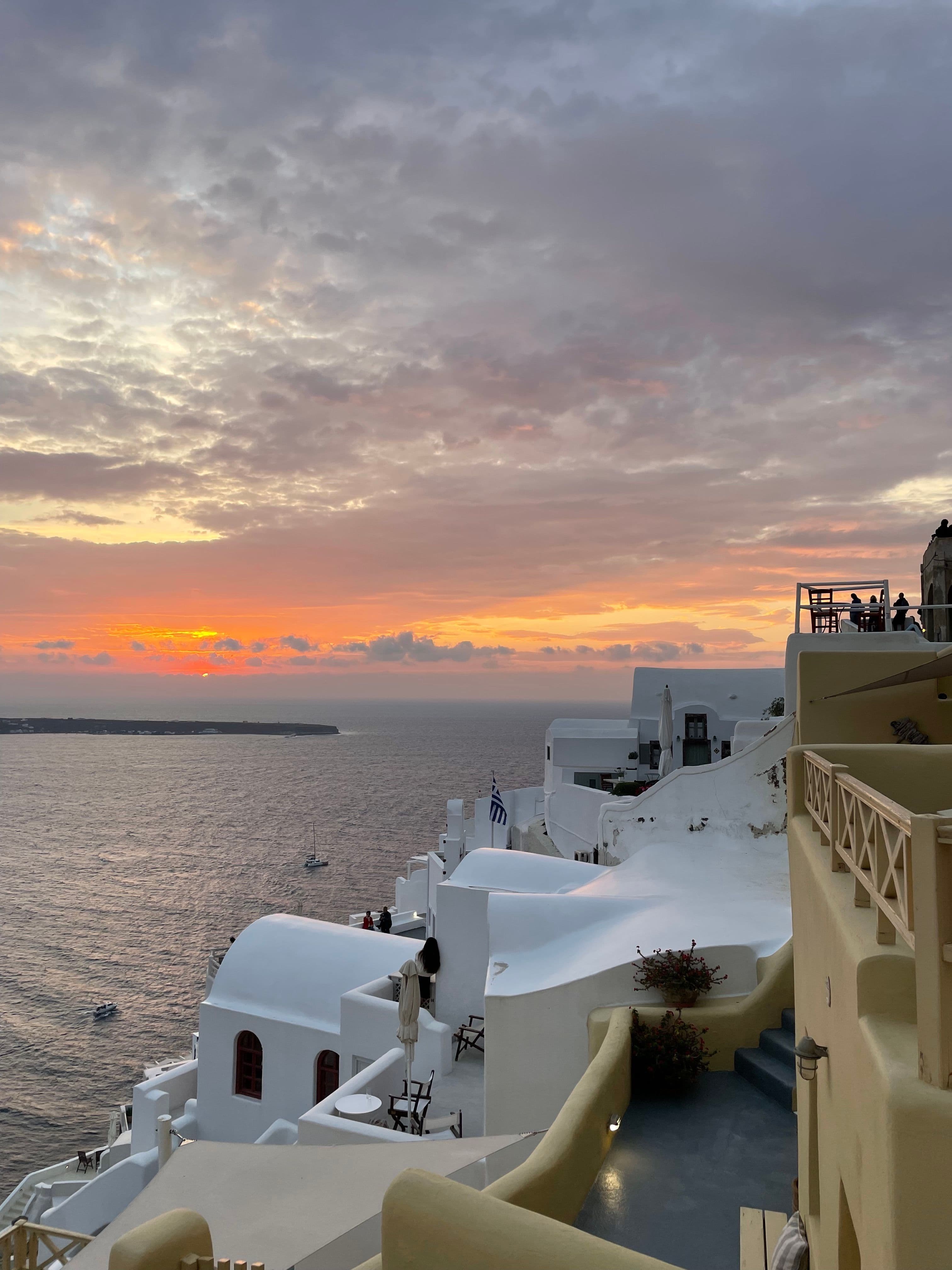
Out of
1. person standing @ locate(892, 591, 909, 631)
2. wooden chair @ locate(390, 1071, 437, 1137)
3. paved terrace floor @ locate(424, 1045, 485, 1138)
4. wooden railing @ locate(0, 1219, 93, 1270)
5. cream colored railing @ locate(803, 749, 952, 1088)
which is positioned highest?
person standing @ locate(892, 591, 909, 631)

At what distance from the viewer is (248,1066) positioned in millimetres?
20531

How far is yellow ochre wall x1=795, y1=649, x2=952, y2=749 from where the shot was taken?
1315cm

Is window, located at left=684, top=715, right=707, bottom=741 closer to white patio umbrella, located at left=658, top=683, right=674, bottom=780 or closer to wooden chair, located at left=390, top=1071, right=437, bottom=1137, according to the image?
white patio umbrella, located at left=658, top=683, right=674, bottom=780

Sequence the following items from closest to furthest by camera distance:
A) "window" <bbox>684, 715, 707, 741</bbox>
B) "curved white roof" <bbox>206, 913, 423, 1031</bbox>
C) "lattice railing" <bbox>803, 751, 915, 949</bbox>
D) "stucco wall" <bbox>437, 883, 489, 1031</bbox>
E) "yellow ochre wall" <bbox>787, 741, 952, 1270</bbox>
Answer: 1. "yellow ochre wall" <bbox>787, 741, 952, 1270</bbox>
2. "lattice railing" <bbox>803, 751, 915, 949</bbox>
3. "stucco wall" <bbox>437, 883, 489, 1031</bbox>
4. "curved white roof" <bbox>206, 913, 423, 1031</bbox>
5. "window" <bbox>684, 715, 707, 741</bbox>

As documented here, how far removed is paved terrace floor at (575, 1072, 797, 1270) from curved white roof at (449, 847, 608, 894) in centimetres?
781

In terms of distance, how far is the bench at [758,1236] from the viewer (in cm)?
718

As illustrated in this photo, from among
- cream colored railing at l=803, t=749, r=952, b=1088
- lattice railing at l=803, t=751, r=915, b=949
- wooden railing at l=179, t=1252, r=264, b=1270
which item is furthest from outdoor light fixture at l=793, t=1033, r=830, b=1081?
wooden railing at l=179, t=1252, r=264, b=1270

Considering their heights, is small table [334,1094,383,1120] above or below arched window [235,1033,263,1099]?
above

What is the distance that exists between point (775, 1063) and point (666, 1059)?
1.49 meters

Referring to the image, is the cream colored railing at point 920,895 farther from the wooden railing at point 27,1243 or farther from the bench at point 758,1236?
the wooden railing at point 27,1243

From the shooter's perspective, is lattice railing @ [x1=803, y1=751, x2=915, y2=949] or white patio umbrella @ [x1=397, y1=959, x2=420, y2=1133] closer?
lattice railing @ [x1=803, y1=751, x2=915, y2=949]

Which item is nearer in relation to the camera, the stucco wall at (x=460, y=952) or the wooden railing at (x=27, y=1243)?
the wooden railing at (x=27, y=1243)

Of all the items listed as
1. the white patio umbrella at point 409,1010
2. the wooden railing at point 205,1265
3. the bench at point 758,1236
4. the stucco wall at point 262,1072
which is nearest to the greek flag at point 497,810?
the stucco wall at point 262,1072

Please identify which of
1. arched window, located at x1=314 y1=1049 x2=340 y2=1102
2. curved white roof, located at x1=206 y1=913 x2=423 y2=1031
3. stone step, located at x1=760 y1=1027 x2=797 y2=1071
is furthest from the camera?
curved white roof, located at x1=206 y1=913 x2=423 y2=1031
